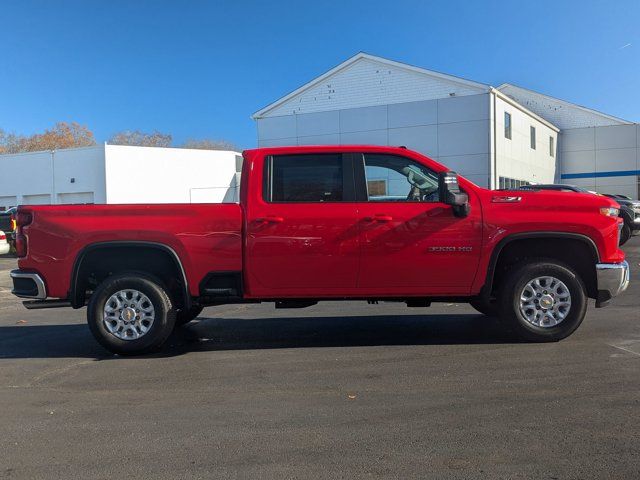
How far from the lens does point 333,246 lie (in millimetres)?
5691

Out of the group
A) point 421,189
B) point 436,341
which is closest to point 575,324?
point 436,341

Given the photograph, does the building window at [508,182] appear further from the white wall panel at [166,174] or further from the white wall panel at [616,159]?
the white wall panel at [166,174]

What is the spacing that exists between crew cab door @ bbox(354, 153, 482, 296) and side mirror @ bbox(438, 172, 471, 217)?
0.07 meters

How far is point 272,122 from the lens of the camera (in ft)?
106

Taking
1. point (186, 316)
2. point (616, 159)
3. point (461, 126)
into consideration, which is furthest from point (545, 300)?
point (616, 159)

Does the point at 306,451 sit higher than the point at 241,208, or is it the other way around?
the point at 241,208

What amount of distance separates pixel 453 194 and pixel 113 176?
27.9 m

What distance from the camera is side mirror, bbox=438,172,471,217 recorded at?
5.52 meters

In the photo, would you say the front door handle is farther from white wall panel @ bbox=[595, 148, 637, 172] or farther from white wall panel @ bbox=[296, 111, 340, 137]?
white wall panel @ bbox=[595, 148, 637, 172]

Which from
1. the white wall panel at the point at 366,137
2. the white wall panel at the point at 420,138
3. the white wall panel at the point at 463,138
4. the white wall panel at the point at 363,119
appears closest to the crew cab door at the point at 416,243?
the white wall panel at the point at 463,138

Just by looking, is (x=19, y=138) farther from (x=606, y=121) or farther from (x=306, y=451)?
(x=306, y=451)

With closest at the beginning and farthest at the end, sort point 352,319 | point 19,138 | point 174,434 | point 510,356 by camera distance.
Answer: point 174,434 < point 510,356 < point 352,319 < point 19,138

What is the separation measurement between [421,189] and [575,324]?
2.18 m

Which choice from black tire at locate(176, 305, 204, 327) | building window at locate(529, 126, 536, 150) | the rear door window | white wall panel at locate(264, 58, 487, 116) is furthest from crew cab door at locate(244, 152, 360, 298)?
building window at locate(529, 126, 536, 150)
